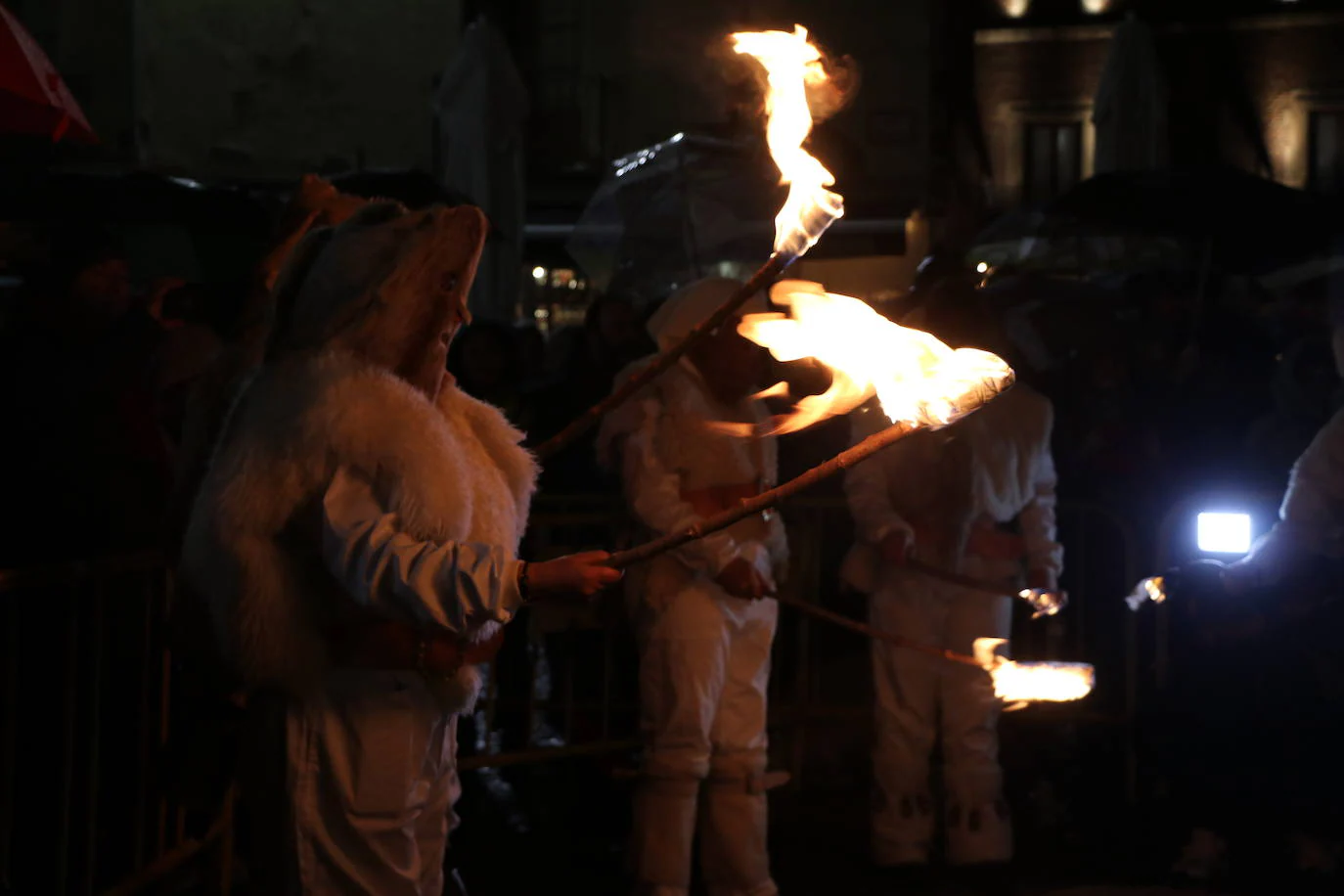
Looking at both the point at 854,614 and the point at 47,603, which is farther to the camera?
the point at 854,614

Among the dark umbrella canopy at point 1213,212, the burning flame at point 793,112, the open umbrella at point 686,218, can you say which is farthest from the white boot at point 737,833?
the dark umbrella canopy at point 1213,212

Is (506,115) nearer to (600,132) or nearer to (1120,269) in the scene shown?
(1120,269)

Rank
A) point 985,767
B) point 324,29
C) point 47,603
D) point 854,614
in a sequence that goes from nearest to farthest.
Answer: point 47,603 → point 985,767 → point 854,614 → point 324,29

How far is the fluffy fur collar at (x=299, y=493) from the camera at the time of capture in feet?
10.5

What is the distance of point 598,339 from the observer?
8.64 meters

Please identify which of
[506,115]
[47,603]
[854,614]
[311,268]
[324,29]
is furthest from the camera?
[324,29]

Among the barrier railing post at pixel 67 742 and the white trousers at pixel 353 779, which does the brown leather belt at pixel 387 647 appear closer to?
the white trousers at pixel 353 779

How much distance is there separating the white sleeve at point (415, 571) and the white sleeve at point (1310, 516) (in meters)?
3.83

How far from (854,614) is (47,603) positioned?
5.21 m

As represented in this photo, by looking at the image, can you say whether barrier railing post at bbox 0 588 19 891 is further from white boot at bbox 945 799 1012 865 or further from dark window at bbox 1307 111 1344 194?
dark window at bbox 1307 111 1344 194

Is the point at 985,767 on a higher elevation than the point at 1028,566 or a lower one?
lower

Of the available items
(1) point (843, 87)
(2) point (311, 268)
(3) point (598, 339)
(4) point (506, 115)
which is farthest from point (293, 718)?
(4) point (506, 115)

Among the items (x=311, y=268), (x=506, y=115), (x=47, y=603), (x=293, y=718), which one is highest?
(x=506, y=115)

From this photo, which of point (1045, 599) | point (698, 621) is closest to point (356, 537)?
point (698, 621)
